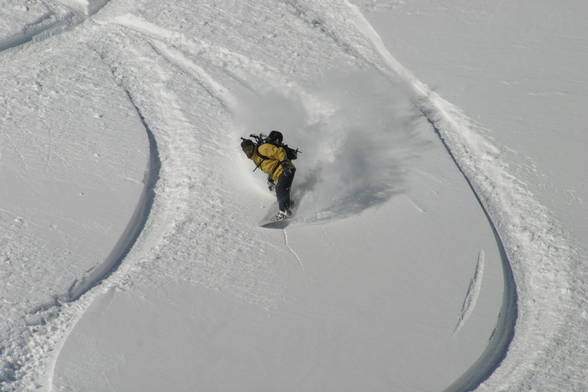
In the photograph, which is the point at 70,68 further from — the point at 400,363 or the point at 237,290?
the point at 400,363

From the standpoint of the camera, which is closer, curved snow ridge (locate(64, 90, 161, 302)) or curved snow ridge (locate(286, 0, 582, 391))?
curved snow ridge (locate(286, 0, 582, 391))

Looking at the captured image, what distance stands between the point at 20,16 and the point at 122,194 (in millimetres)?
4066

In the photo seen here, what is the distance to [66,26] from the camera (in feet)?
38.1

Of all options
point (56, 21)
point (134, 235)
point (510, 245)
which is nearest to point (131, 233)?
point (134, 235)

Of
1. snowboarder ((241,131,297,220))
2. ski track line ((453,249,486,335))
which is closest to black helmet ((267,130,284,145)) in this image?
snowboarder ((241,131,297,220))

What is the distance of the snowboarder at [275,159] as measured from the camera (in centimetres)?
848

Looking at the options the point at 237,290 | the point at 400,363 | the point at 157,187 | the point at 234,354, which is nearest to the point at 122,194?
the point at 157,187

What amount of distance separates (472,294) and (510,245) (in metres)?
0.97

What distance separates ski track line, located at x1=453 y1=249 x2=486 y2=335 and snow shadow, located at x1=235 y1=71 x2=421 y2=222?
1.25m

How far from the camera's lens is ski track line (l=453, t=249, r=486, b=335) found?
7.80m

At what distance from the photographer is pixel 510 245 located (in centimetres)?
879

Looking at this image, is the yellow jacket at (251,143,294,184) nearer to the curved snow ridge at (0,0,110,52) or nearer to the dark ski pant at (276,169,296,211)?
the dark ski pant at (276,169,296,211)

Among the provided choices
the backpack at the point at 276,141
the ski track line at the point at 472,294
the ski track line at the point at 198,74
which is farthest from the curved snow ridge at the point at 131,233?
the ski track line at the point at 472,294

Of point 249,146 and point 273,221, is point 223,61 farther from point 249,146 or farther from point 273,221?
point 273,221
